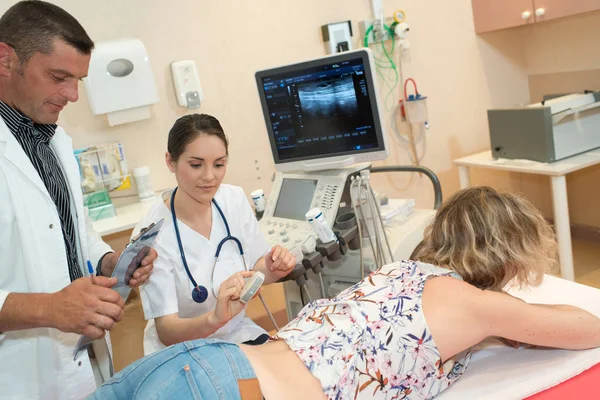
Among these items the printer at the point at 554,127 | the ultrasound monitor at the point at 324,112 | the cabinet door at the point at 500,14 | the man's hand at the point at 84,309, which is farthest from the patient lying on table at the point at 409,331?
the cabinet door at the point at 500,14

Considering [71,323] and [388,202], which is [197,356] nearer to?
[71,323]

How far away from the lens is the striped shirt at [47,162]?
1475mm

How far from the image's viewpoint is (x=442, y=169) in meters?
3.68

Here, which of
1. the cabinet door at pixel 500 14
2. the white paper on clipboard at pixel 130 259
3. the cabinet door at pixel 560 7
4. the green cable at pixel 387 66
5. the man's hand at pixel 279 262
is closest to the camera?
the white paper on clipboard at pixel 130 259

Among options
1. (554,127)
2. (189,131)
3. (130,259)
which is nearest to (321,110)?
(189,131)

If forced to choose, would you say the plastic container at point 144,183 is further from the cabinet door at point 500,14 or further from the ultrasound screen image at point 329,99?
the cabinet door at point 500,14

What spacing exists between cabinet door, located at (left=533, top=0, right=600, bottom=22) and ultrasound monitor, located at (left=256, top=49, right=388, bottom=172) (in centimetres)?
161

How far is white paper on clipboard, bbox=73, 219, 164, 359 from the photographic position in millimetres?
1434

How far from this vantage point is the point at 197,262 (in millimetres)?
1742

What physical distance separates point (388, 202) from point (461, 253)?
87 centimetres

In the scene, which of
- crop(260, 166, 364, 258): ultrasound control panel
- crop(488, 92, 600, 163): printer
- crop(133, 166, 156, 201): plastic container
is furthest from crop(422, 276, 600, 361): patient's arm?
crop(133, 166, 156, 201): plastic container

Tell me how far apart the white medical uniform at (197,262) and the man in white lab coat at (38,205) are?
0.43 ft

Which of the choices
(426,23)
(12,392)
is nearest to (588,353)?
(12,392)

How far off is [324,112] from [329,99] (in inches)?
2.1
